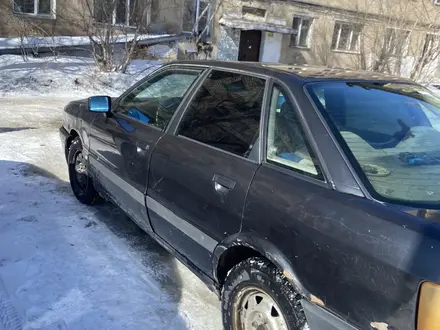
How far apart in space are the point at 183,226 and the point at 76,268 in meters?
1.01

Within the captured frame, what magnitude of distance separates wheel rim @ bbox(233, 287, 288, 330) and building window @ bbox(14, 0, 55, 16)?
50.9ft

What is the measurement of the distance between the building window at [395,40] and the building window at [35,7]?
13.0 meters

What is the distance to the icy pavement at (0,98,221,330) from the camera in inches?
107

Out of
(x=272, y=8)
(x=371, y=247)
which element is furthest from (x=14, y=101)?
(x=272, y=8)

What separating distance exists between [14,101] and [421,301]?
9.81m

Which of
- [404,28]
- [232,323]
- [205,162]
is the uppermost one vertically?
[404,28]

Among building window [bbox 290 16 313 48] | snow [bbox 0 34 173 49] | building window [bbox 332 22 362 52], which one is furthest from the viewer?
building window [bbox 332 22 362 52]

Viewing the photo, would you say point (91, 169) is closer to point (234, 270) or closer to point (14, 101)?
point (234, 270)

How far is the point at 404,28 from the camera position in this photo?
17.6m

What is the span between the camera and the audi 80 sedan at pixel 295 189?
1.69 meters

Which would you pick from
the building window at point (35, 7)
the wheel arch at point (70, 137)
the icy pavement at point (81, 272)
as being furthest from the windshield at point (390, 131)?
the building window at point (35, 7)

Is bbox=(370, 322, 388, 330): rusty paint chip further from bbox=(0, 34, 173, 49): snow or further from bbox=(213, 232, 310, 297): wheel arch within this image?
bbox=(0, 34, 173, 49): snow

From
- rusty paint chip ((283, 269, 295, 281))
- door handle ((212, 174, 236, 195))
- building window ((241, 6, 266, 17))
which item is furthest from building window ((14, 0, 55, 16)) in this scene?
rusty paint chip ((283, 269, 295, 281))

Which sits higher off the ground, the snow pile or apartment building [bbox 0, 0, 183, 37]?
apartment building [bbox 0, 0, 183, 37]
